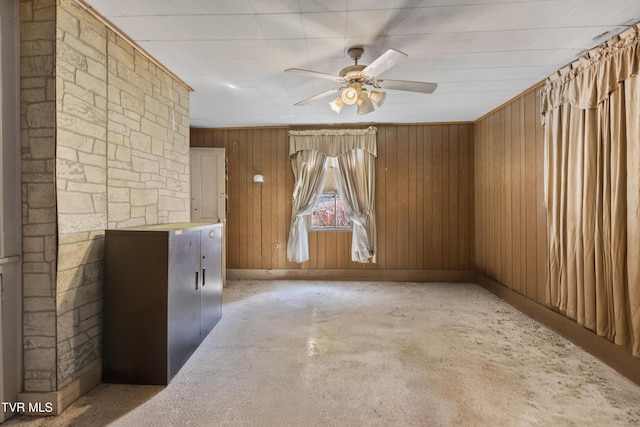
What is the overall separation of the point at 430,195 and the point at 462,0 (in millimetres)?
3425

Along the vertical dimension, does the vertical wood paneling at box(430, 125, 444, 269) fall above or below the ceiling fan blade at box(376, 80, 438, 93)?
below

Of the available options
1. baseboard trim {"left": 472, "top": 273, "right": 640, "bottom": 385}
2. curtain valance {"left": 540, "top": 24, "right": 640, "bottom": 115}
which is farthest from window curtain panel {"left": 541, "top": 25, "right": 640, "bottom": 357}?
baseboard trim {"left": 472, "top": 273, "right": 640, "bottom": 385}

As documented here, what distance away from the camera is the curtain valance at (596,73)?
2.22 meters

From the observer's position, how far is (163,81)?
9.89 feet

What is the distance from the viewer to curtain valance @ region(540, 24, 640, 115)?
2219mm

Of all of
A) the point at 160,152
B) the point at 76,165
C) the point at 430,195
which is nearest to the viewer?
the point at 76,165

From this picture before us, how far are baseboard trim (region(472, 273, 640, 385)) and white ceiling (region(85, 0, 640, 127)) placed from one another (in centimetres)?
242

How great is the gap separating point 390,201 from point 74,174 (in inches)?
165

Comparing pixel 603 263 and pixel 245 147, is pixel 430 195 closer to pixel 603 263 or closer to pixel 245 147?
pixel 603 263

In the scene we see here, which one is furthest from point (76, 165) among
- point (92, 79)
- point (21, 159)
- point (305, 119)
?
point (305, 119)

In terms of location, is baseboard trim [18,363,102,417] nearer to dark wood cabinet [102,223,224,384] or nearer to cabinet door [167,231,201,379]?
dark wood cabinet [102,223,224,384]

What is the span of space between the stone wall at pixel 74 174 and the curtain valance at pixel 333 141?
8.98 feet

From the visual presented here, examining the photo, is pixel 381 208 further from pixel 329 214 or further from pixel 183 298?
pixel 183 298

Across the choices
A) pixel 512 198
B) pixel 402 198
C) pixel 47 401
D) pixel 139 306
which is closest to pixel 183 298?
pixel 139 306
